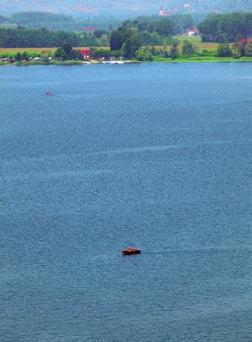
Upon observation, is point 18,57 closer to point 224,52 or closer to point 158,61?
point 158,61

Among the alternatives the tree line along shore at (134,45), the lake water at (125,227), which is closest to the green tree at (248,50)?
the tree line along shore at (134,45)

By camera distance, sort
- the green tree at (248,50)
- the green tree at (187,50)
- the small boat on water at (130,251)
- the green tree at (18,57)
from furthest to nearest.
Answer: the green tree at (18,57) < the green tree at (187,50) < the green tree at (248,50) < the small boat on water at (130,251)

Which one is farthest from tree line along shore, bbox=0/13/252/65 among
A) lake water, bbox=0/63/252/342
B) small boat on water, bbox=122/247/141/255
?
small boat on water, bbox=122/247/141/255

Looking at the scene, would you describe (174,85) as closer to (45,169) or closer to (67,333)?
(45,169)

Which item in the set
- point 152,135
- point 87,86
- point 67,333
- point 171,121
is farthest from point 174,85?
point 67,333

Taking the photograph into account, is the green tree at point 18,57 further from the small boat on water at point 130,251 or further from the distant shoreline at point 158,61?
the small boat on water at point 130,251

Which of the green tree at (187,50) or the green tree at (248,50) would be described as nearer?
the green tree at (248,50)

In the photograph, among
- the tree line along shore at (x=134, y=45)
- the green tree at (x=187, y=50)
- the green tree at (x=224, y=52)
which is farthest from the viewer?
the green tree at (x=187, y=50)
